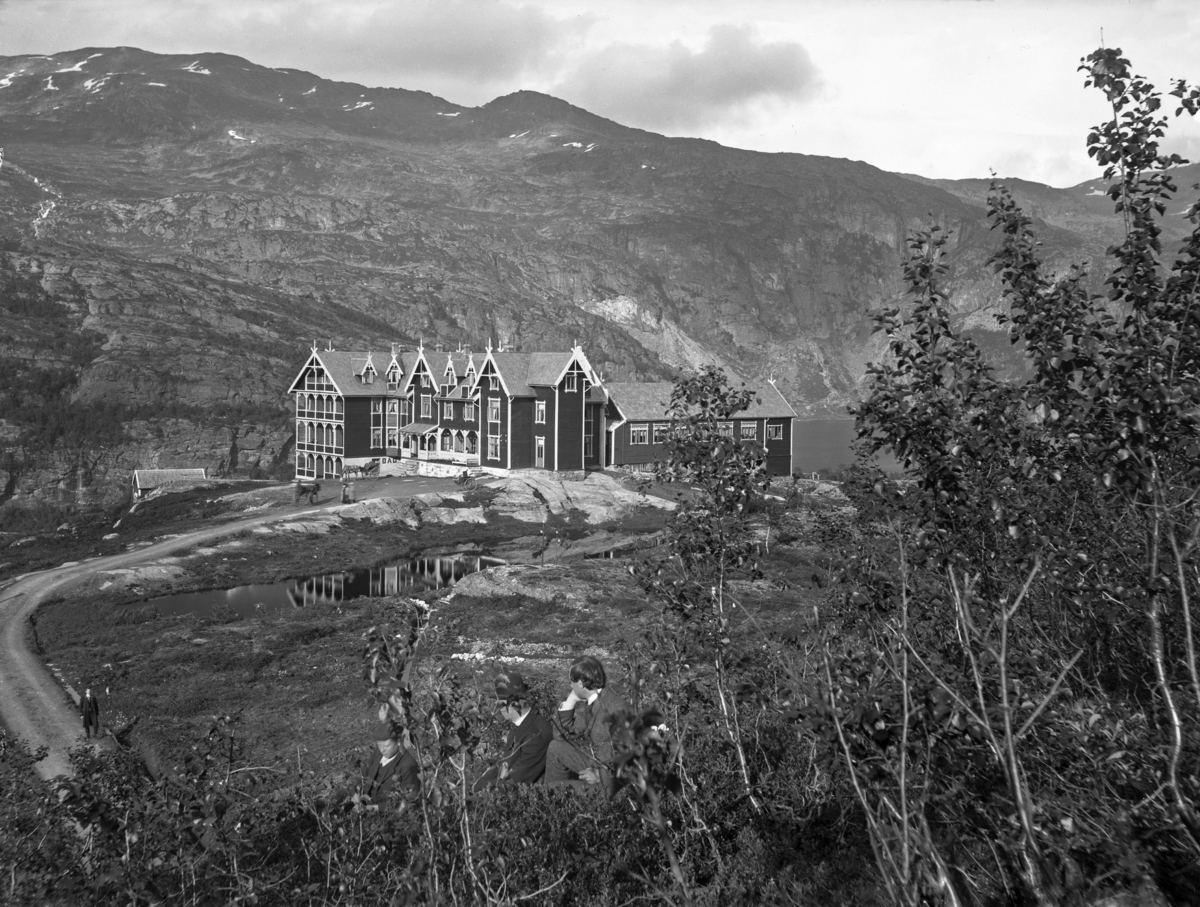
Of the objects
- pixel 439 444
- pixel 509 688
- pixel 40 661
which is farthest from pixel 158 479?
pixel 509 688

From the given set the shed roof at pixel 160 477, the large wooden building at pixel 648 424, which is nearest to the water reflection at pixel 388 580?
the large wooden building at pixel 648 424

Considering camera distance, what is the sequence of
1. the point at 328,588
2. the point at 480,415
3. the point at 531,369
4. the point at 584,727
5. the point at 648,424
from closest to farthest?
the point at 584,727, the point at 328,588, the point at 531,369, the point at 480,415, the point at 648,424

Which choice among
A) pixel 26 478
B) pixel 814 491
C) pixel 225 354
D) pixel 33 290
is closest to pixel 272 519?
pixel 814 491

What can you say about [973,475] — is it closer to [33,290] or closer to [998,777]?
[998,777]

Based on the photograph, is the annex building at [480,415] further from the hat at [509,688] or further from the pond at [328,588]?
the hat at [509,688]

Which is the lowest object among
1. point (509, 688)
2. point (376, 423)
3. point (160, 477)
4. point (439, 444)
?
point (160, 477)

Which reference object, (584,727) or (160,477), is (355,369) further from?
(584,727)

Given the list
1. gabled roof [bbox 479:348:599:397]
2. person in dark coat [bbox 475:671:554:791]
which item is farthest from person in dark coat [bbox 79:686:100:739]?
gabled roof [bbox 479:348:599:397]
